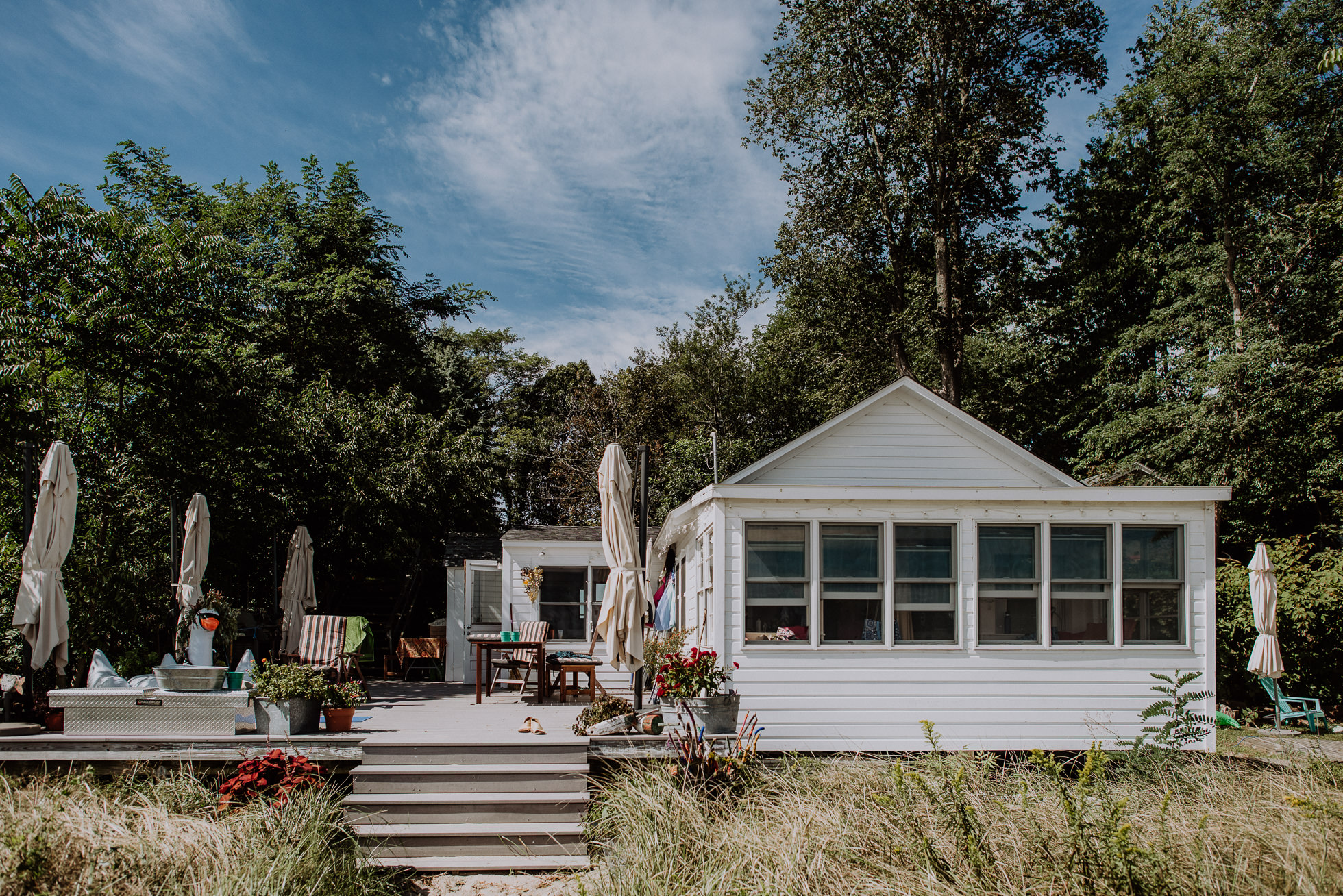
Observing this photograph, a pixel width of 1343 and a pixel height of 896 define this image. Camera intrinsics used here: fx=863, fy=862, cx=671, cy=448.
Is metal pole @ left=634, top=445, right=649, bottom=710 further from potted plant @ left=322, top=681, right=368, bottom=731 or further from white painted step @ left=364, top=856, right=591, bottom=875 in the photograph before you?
potted plant @ left=322, top=681, right=368, bottom=731

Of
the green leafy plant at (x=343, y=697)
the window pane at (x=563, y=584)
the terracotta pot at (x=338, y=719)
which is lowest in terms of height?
the terracotta pot at (x=338, y=719)

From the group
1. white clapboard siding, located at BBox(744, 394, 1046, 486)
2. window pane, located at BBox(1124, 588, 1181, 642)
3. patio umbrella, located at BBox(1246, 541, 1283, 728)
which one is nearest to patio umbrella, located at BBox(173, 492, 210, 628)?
white clapboard siding, located at BBox(744, 394, 1046, 486)

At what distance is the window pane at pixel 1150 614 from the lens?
29.0 ft

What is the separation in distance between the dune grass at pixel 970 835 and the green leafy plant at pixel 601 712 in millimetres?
1234

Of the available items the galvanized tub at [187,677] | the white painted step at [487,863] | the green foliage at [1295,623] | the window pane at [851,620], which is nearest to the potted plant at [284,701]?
the galvanized tub at [187,677]

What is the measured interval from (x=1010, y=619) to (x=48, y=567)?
9.00 m

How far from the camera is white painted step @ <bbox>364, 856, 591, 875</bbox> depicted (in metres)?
5.91

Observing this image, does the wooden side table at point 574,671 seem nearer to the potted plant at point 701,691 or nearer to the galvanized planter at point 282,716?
the potted plant at point 701,691

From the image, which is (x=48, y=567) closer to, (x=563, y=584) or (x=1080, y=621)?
(x=563, y=584)

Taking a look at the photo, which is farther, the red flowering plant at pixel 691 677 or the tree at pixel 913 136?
Answer: the tree at pixel 913 136

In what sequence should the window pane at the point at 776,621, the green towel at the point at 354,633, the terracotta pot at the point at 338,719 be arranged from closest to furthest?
the terracotta pot at the point at 338,719 < the window pane at the point at 776,621 < the green towel at the point at 354,633

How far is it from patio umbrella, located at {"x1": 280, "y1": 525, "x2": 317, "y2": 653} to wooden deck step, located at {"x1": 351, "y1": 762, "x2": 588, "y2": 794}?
6702mm

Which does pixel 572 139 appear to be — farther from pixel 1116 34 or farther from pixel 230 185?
pixel 1116 34

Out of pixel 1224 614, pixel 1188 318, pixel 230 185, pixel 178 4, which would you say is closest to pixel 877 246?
pixel 1188 318
